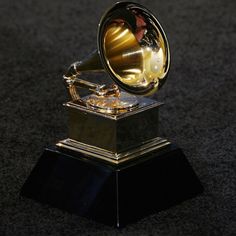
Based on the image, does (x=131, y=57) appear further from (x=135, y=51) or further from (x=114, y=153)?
(x=114, y=153)

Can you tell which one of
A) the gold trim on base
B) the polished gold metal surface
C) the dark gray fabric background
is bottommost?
the dark gray fabric background

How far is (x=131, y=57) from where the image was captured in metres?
2.40

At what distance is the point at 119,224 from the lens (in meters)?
2.31

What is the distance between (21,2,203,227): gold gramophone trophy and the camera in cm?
232

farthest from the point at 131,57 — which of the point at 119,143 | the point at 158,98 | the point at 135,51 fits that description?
the point at 158,98

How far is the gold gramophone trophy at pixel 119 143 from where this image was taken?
2.32m

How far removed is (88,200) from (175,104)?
1004 mm

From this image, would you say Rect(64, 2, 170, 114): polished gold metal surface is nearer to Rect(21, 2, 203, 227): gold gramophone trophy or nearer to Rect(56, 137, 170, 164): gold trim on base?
Rect(21, 2, 203, 227): gold gramophone trophy

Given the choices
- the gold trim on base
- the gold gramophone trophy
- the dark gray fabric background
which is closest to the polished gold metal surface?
the gold gramophone trophy

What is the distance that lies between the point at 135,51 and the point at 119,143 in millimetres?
262

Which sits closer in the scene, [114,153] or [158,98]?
[114,153]

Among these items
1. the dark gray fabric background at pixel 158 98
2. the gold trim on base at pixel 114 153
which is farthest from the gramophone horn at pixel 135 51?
the dark gray fabric background at pixel 158 98

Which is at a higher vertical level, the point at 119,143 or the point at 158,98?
the point at 119,143

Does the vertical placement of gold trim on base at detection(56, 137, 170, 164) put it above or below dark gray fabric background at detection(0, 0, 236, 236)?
above
